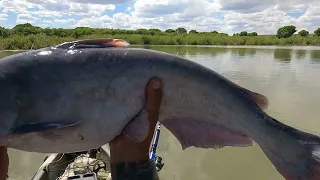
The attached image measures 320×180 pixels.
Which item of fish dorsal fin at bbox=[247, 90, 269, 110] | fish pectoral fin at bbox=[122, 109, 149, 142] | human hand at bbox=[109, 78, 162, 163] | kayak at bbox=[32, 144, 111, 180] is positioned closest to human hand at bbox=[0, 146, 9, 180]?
human hand at bbox=[109, 78, 162, 163]

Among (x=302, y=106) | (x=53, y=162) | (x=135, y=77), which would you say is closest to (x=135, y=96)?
(x=135, y=77)

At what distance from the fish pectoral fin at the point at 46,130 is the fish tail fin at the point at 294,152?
1242 mm

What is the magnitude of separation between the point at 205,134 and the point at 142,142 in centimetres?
43

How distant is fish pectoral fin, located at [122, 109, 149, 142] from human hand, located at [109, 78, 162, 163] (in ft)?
0.11

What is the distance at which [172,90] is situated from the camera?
2.30m

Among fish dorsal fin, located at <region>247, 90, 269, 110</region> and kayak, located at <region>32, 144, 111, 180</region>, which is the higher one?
fish dorsal fin, located at <region>247, 90, 269, 110</region>

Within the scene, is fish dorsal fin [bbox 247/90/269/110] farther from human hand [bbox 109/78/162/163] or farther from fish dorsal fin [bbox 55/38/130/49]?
fish dorsal fin [bbox 55/38/130/49]

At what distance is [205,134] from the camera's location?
2.38m

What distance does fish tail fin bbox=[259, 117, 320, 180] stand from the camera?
211 cm

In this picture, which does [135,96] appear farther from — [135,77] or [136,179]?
[136,179]

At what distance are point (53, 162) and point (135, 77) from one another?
4.59 m

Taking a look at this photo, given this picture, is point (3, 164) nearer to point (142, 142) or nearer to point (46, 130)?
point (46, 130)

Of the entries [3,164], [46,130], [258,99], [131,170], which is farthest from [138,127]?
[3,164]

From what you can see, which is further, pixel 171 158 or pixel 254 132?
pixel 171 158
